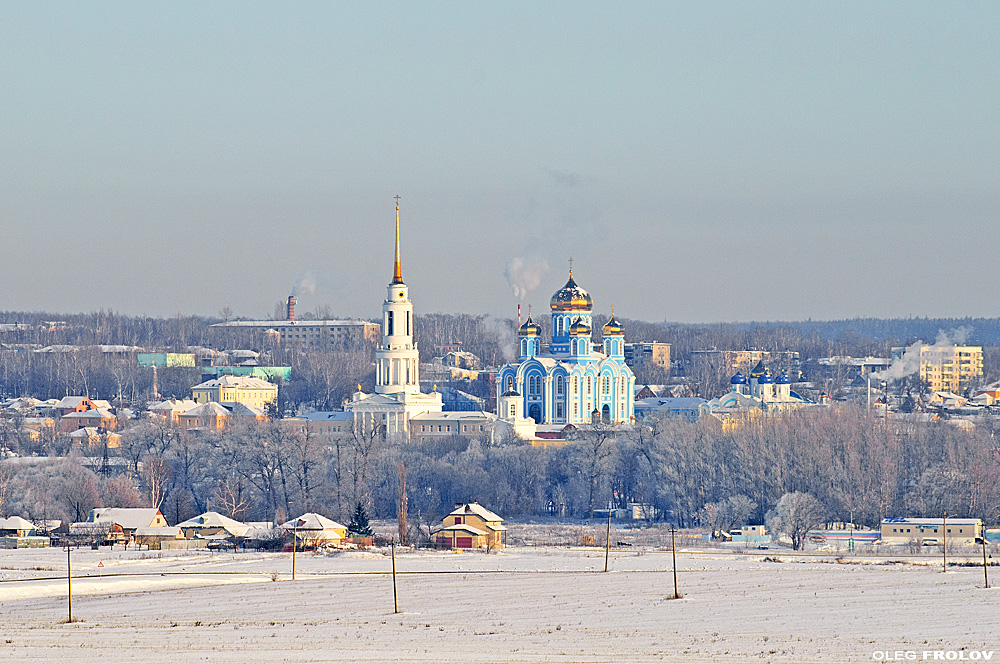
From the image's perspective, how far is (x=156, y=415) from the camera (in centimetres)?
8838

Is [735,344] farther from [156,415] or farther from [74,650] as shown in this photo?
[74,650]

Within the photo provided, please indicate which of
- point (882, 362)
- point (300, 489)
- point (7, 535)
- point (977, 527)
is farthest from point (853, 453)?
point (882, 362)

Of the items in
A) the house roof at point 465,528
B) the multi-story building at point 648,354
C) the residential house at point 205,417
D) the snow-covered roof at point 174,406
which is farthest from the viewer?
the multi-story building at point 648,354

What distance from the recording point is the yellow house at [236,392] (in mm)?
100812

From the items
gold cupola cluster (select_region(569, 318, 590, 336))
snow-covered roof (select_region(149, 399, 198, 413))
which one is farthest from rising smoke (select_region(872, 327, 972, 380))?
snow-covered roof (select_region(149, 399, 198, 413))

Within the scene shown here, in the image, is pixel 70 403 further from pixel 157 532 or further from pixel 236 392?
pixel 157 532

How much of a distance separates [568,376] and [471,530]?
31850 millimetres

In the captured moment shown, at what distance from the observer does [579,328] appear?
83.4 meters

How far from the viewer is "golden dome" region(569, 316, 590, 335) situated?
83.4 meters

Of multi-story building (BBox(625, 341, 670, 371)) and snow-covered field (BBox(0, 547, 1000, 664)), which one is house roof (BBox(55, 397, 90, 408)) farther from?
snow-covered field (BBox(0, 547, 1000, 664))

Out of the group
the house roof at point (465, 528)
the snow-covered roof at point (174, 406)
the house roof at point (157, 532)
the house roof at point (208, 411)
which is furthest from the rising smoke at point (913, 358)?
the house roof at point (157, 532)

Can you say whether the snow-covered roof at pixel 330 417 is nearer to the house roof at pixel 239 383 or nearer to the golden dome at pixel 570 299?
the golden dome at pixel 570 299

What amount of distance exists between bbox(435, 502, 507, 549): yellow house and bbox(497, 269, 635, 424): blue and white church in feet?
89.0

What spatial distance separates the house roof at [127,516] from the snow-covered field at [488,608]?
546 centimetres
